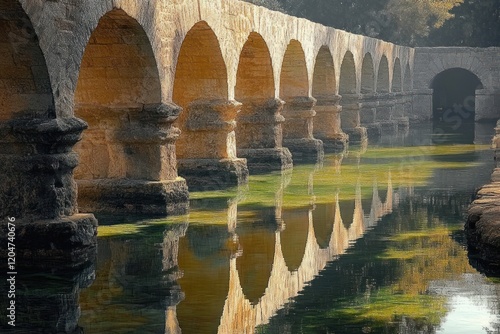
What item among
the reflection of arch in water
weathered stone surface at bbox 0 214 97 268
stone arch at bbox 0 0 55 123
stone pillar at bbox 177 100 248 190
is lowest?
the reflection of arch in water

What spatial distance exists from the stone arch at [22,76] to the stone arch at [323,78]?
49.4 ft

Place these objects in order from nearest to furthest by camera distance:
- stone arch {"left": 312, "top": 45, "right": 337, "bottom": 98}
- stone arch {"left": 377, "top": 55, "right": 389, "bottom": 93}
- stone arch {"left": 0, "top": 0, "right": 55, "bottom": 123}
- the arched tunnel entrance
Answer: stone arch {"left": 0, "top": 0, "right": 55, "bottom": 123}
stone arch {"left": 312, "top": 45, "right": 337, "bottom": 98}
stone arch {"left": 377, "top": 55, "right": 389, "bottom": 93}
the arched tunnel entrance

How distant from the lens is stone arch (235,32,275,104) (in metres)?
18.2

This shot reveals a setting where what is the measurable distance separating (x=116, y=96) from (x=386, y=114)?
825 inches

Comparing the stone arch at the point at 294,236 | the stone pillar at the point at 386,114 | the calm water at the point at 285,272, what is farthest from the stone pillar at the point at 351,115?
the stone arch at the point at 294,236

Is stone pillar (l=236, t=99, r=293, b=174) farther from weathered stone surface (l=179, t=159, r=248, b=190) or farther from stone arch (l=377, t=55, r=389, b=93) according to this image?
stone arch (l=377, t=55, r=389, b=93)

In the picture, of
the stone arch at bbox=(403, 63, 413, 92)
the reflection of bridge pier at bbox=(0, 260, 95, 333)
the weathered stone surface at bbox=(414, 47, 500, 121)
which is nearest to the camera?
the reflection of bridge pier at bbox=(0, 260, 95, 333)

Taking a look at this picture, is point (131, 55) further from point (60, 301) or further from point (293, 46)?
point (293, 46)

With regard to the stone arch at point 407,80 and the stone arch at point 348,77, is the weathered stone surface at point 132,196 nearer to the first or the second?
the stone arch at point 348,77

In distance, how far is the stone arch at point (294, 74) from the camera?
21.1 m

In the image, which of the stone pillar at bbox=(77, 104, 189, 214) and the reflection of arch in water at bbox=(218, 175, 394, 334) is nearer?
the reflection of arch in water at bbox=(218, 175, 394, 334)

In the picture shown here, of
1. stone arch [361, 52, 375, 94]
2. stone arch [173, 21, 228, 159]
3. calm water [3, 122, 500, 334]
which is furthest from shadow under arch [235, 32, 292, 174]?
stone arch [361, 52, 375, 94]

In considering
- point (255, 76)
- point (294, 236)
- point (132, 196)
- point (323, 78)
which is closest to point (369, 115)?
point (323, 78)

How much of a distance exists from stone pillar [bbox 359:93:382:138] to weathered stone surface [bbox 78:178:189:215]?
17.5m
